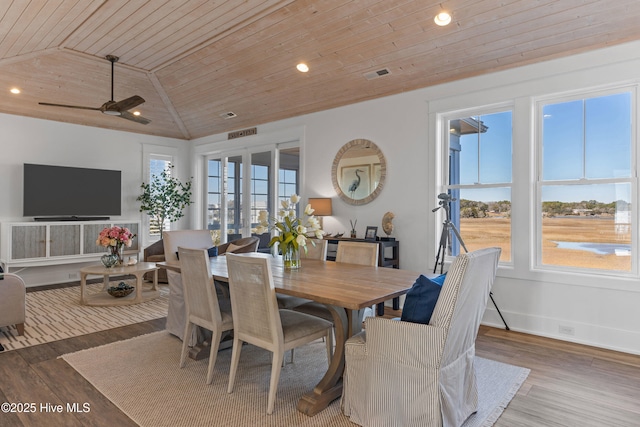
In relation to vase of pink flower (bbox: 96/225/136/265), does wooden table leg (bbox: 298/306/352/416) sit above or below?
below

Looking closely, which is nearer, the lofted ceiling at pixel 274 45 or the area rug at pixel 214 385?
the area rug at pixel 214 385

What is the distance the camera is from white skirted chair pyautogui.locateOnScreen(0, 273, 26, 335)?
3615 mm

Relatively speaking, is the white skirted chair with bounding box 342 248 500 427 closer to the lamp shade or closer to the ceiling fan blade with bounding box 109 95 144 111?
the lamp shade

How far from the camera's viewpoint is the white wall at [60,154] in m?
5.97

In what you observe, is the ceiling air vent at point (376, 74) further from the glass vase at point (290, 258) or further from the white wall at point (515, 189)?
the glass vase at point (290, 258)

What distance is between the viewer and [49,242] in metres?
5.90

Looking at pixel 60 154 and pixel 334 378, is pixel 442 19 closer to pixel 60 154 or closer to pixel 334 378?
pixel 334 378

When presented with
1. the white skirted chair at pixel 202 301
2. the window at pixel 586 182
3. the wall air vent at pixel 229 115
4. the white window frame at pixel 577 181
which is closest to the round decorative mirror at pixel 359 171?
the white window frame at pixel 577 181

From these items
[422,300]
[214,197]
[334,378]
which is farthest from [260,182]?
[422,300]

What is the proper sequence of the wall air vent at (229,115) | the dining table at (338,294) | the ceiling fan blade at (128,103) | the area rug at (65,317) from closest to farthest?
the dining table at (338,294)
the area rug at (65,317)
the ceiling fan blade at (128,103)
the wall air vent at (229,115)

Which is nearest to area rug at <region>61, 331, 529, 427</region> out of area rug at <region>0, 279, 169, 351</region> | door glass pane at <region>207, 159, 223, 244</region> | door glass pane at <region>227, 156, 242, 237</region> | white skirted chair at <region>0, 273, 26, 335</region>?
area rug at <region>0, 279, 169, 351</region>

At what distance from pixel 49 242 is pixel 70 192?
2.91ft

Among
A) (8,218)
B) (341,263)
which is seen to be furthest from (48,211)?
(341,263)

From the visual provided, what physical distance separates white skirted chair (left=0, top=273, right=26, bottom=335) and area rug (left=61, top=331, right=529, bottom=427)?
0.91 meters
